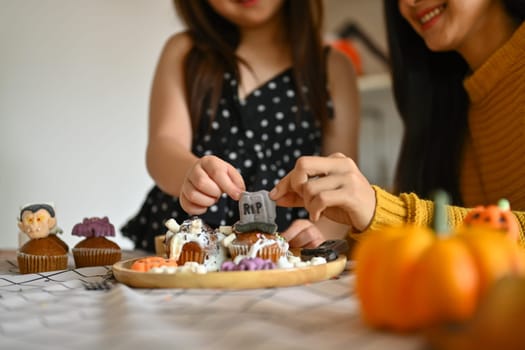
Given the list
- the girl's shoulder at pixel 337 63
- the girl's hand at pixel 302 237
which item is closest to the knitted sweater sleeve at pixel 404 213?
the girl's hand at pixel 302 237

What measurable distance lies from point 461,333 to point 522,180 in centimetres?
A: 85

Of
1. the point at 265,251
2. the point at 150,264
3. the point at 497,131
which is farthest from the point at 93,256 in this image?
the point at 497,131

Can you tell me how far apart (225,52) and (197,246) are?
2.42 ft

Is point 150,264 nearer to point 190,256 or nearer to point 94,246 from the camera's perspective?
point 190,256

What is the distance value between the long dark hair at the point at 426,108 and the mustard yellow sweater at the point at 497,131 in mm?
34

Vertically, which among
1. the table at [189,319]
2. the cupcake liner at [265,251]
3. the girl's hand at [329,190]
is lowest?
the table at [189,319]

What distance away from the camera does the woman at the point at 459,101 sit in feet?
3.69

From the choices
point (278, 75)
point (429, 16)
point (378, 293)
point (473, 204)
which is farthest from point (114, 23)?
point (378, 293)

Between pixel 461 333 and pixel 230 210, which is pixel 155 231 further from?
pixel 461 333

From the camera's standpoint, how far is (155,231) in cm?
137

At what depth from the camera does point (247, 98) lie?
1.36m

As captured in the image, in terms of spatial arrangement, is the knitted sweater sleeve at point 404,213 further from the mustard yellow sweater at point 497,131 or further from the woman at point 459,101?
the mustard yellow sweater at point 497,131

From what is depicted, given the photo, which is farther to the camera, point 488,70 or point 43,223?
point 488,70

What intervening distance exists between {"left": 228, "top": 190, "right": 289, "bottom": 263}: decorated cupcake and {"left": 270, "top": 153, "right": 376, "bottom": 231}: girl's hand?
21 millimetres
